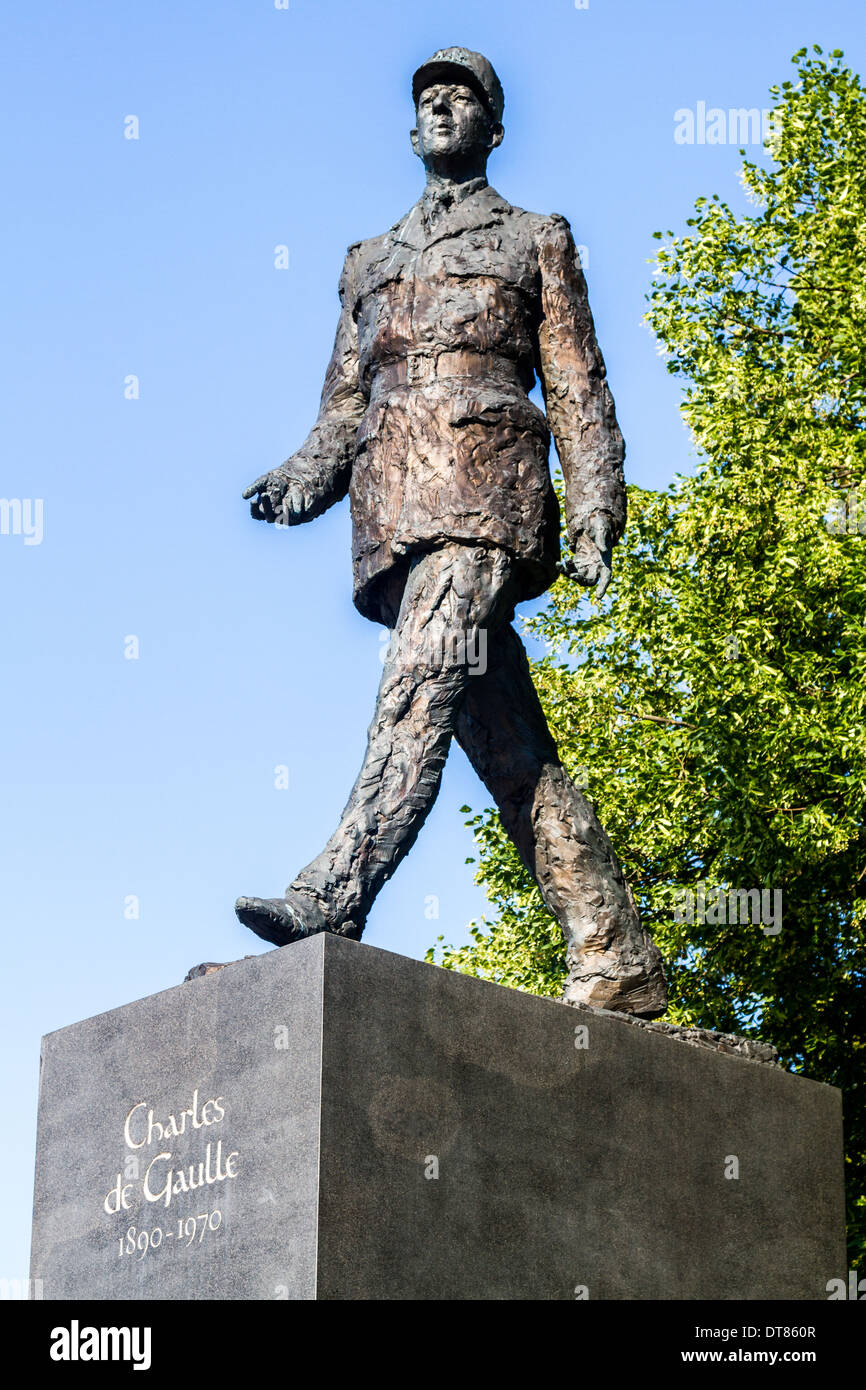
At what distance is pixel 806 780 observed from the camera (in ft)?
61.4

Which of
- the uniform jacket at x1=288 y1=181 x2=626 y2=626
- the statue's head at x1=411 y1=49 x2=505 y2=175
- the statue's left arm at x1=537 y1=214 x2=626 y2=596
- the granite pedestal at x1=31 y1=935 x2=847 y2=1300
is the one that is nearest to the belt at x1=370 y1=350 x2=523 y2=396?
the uniform jacket at x1=288 y1=181 x2=626 y2=626

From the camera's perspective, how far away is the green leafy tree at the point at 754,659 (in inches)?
A: 739

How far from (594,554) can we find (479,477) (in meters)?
0.54

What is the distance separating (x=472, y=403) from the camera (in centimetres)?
779

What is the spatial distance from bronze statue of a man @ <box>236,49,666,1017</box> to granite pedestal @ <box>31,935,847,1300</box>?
2.75 feet

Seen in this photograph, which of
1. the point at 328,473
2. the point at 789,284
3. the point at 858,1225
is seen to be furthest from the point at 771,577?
the point at 328,473

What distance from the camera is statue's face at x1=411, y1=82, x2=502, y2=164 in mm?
8102

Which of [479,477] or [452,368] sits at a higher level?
[452,368]

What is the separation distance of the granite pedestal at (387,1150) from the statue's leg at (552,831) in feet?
1.74

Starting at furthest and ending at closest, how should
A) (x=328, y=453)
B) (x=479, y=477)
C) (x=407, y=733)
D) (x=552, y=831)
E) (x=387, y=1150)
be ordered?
(x=328, y=453), (x=552, y=831), (x=479, y=477), (x=407, y=733), (x=387, y=1150)

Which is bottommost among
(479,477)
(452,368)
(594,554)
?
(594,554)

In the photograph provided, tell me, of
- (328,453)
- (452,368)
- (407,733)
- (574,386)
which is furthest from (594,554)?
(328,453)

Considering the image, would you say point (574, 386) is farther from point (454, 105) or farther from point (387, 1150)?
point (387, 1150)

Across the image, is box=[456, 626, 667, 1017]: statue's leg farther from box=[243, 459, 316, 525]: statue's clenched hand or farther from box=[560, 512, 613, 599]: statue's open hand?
box=[243, 459, 316, 525]: statue's clenched hand
